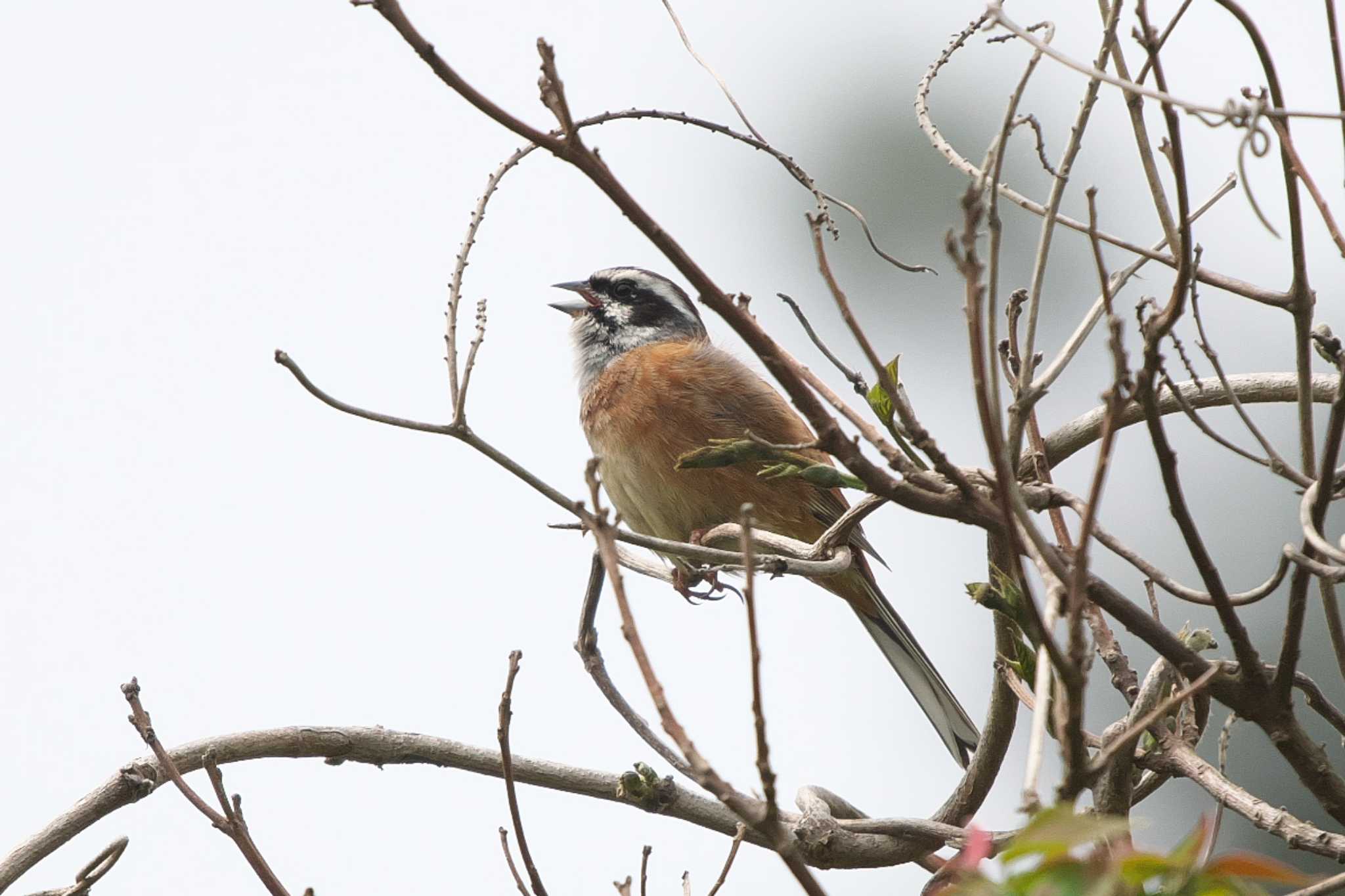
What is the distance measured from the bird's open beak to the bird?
0.26 m

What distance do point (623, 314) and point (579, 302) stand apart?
22 centimetres

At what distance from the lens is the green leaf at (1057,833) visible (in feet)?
3.13

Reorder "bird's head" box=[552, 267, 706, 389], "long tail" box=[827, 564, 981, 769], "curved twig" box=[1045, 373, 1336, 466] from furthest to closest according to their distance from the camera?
"bird's head" box=[552, 267, 706, 389] → "long tail" box=[827, 564, 981, 769] → "curved twig" box=[1045, 373, 1336, 466]

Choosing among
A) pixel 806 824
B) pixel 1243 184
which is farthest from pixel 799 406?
pixel 806 824

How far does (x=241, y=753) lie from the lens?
252cm

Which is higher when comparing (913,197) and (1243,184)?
(913,197)

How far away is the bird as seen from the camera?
15.0 feet

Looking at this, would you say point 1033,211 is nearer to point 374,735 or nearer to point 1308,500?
point 1308,500

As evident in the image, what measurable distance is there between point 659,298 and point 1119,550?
146 inches

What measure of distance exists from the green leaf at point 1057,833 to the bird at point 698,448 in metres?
3.25

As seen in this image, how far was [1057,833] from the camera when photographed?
964 mm

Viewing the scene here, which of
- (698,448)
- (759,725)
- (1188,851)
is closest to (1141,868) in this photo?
(1188,851)

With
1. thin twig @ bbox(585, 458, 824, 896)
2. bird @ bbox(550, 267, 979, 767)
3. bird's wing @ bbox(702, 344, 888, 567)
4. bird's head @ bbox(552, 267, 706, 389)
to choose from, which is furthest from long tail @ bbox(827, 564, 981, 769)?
thin twig @ bbox(585, 458, 824, 896)

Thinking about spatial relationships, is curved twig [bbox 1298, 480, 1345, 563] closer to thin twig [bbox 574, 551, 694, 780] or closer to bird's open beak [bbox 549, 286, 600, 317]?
thin twig [bbox 574, 551, 694, 780]
